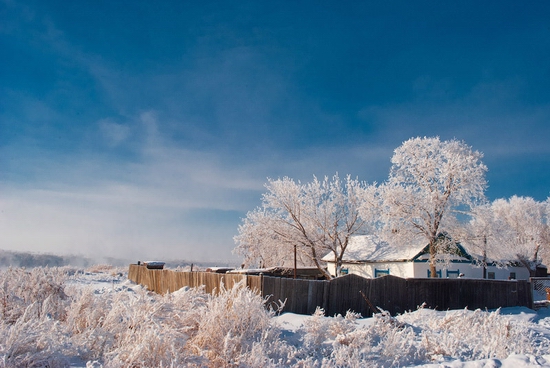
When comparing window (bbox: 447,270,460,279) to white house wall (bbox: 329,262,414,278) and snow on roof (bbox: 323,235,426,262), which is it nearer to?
snow on roof (bbox: 323,235,426,262)

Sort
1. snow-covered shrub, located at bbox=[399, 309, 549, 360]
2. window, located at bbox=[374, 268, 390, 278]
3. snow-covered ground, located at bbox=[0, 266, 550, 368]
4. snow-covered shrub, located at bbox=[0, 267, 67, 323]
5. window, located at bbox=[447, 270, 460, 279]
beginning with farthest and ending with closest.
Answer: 1. window, located at bbox=[374, 268, 390, 278]
2. window, located at bbox=[447, 270, 460, 279]
3. snow-covered shrub, located at bbox=[0, 267, 67, 323]
4. snow-covered shrub, located at bbox=[399, 309, 549, 360]
5. snow-covered ground, located at bbox=[0, 266, 550, 368]

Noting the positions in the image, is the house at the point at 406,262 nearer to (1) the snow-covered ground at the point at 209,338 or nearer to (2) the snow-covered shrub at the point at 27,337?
(1) the snow-covered ground at the point at 209,338

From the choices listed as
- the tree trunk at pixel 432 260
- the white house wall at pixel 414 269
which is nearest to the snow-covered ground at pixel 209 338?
the tree trunk at pixel 432 260

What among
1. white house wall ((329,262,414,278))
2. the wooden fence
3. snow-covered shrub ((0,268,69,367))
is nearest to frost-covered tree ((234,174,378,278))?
white house wall ((329,262,414,278))

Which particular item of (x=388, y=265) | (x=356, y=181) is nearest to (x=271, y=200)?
(x=356, y=181)

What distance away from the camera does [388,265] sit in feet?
90.7

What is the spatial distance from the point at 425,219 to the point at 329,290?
1471cm

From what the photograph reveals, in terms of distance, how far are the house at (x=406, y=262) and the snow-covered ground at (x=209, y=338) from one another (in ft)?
60.3

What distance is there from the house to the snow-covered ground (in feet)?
60.3

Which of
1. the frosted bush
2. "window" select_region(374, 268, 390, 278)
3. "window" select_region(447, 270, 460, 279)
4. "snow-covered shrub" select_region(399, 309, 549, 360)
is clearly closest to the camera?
the frosted bush

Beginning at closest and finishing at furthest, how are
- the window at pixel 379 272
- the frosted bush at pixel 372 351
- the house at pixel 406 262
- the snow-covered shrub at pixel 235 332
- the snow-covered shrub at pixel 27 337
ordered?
the snow-covered shrub at pixel 27 337
the snow-covered shrub at pixel 235 332
the frosted bush at pixel 372 351
the house at pixel 406 262
the window at pixel 379 272

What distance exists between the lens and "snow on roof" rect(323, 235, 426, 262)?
27.0m

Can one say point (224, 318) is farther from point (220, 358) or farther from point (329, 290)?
point (329, 290)

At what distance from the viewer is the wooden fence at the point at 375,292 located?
13.5 meters
